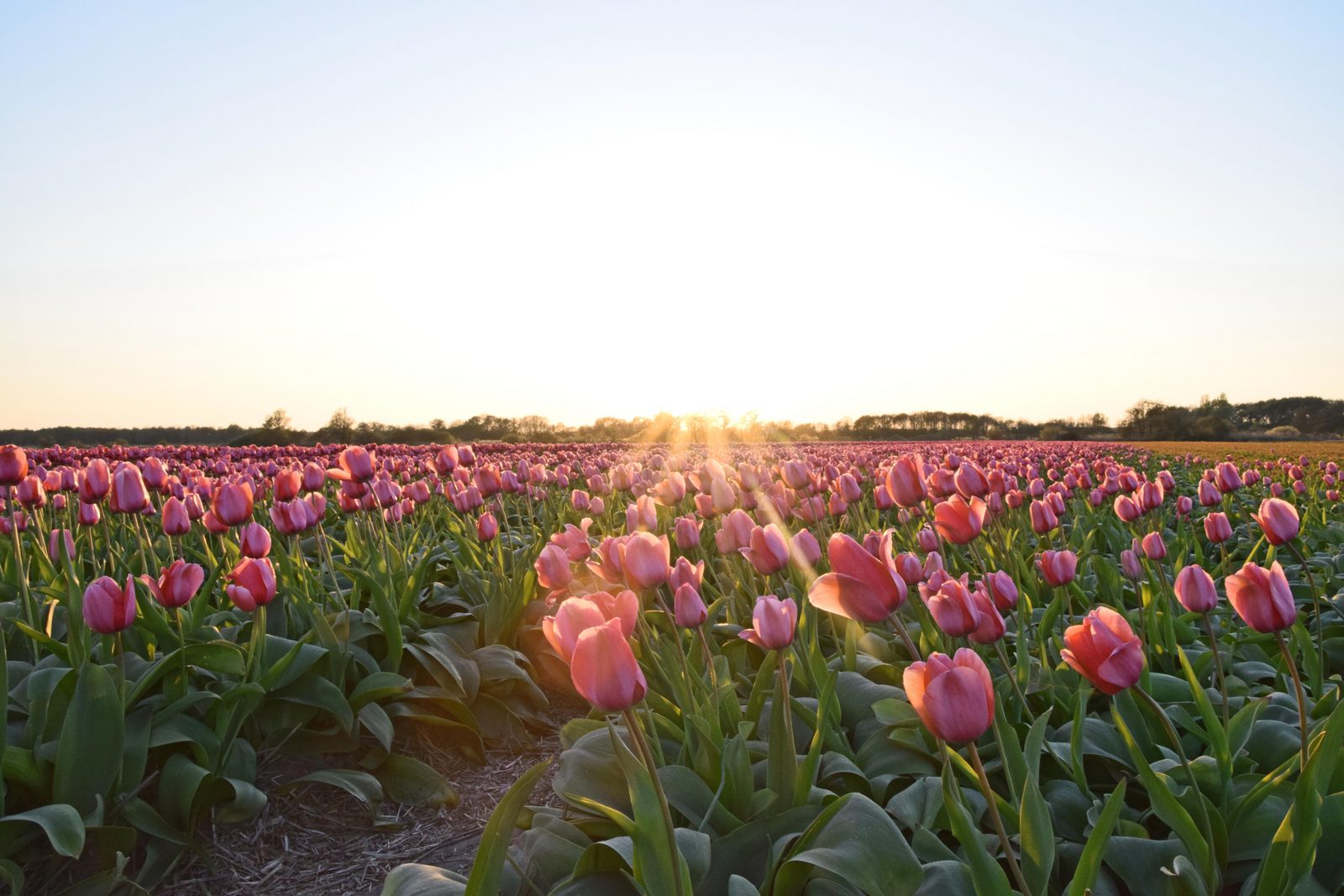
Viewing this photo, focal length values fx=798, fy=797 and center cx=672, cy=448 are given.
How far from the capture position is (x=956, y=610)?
1.92 meters

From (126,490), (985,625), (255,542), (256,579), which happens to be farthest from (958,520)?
(126,490)

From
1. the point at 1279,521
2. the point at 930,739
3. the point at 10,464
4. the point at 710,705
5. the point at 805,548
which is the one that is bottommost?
the point at 930,739

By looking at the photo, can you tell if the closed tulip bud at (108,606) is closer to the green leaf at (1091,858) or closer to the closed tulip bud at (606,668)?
the closed tulip bud at (606,668)

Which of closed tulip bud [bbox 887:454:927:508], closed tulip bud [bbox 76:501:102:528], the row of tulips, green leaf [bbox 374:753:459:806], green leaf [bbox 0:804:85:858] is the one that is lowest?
green leaf [bbox 374:753:459:806]

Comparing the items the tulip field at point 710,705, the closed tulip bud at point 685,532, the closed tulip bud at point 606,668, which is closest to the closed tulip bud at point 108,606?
the tulip field at point 710,705

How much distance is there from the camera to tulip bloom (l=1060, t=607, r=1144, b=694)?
5.14 feet

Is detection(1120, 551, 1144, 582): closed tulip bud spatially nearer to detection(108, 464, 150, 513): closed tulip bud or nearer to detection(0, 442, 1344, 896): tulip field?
detection(0, 442, 1344, 896): tulip field

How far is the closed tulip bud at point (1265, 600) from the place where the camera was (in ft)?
6.16

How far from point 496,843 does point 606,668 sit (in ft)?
1.27

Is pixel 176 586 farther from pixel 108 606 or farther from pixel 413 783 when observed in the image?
pixel 413 783

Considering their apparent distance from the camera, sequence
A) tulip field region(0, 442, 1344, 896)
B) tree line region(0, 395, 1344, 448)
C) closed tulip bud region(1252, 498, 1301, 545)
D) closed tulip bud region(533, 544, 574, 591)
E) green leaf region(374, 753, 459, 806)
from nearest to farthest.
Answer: tulip field region(0, 442, 1344, 896)
closed tulip bud region(1252, 498, 1301, 545)
closed tulip bud region(533, 544, 574, 591)
green leaf region(374, 753, 459, 806)
tree line region(0, 395, 1344, 448)

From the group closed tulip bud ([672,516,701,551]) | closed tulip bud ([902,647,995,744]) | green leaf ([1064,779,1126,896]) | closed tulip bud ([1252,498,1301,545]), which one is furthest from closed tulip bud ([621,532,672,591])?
closed tulip bud ([1252,498,1301,545])

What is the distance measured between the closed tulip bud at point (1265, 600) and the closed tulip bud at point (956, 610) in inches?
24.3

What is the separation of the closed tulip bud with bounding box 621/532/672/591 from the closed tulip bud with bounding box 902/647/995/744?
110 cm
